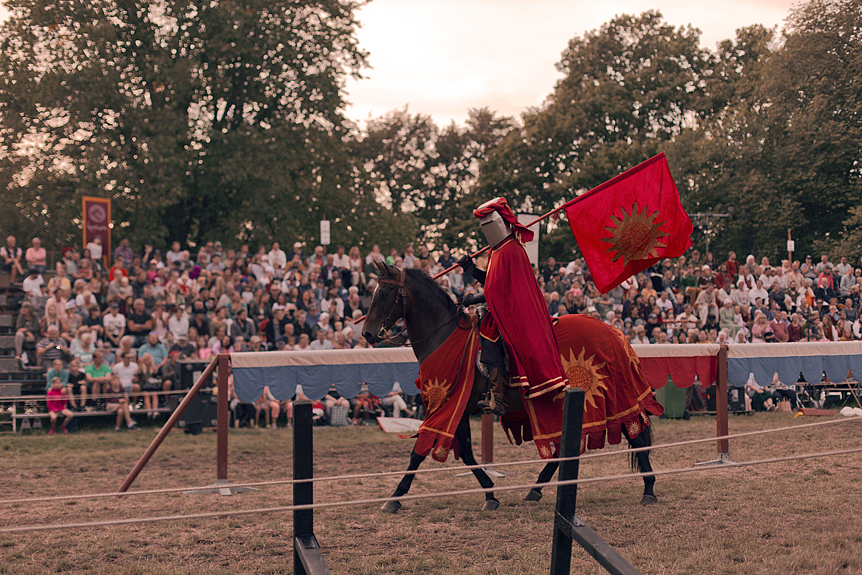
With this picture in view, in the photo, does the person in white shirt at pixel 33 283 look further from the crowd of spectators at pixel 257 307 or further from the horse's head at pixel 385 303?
the horse's head at pixel 385 303

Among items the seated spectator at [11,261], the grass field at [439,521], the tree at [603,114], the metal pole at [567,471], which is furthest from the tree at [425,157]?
the metal pole at [567,471]

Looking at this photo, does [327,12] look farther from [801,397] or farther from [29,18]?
[801,397]

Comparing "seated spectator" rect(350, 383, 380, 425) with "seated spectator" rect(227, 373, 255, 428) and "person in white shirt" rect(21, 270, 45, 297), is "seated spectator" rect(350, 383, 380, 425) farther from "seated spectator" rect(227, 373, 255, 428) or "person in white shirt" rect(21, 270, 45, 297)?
"person in white shirt" rect(21, 270, 45, 297)

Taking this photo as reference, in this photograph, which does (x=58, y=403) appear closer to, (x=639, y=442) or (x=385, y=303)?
(x=385, y=303)

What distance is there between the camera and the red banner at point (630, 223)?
23.3 ft

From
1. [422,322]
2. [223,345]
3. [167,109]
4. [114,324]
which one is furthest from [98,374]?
[167,109]

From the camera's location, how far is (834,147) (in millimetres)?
35188

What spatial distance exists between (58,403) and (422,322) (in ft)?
27.8

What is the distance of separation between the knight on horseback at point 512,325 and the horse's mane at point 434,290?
449 millimetres

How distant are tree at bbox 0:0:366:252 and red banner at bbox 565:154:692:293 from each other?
64.7 ft

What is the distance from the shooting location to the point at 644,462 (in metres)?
7.41

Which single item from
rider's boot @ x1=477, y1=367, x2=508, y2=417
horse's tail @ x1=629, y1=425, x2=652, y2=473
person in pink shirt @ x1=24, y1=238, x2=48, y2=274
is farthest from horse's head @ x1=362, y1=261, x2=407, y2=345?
person in pink shirt @ x1=24, y1=238, x2=48, y2=274

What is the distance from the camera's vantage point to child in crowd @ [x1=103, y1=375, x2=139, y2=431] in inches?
494

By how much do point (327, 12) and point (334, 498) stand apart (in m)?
24.7
